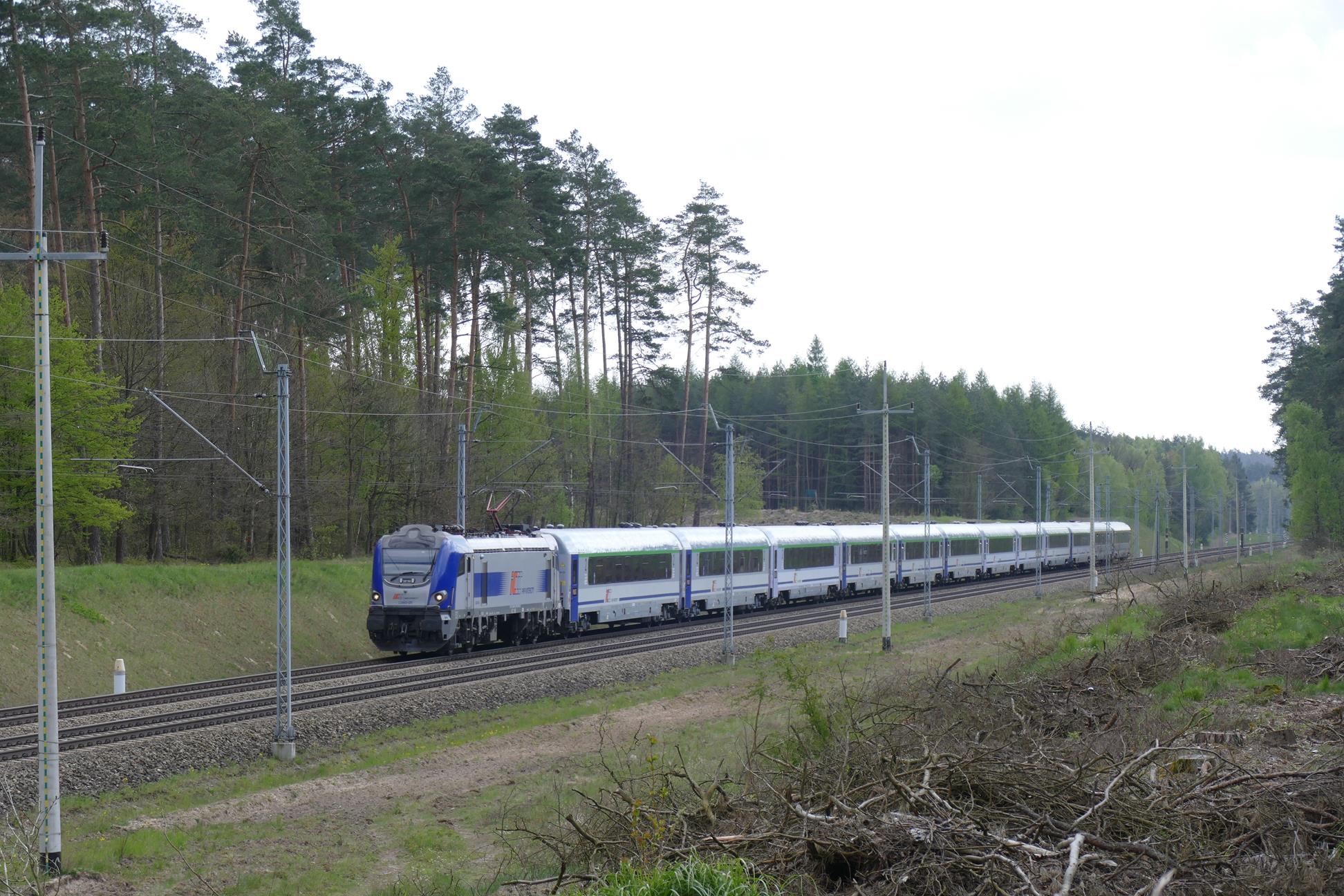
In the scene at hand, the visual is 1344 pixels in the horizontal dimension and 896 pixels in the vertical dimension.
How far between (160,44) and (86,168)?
40.1 ft

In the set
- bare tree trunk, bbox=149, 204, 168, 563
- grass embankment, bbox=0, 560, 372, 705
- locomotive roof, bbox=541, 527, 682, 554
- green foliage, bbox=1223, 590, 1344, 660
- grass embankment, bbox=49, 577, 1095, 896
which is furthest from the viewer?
A: bare tree trunk, bbox=149, 204, 168, 563

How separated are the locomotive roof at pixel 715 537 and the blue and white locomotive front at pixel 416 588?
36.6ft

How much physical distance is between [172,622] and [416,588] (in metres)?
6.32

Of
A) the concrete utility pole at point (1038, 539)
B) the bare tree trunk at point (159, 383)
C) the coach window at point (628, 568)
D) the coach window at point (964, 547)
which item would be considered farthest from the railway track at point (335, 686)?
the coach window at point (964, 547)

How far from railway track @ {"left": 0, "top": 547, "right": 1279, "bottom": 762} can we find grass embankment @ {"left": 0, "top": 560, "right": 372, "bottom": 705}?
129 centimetres

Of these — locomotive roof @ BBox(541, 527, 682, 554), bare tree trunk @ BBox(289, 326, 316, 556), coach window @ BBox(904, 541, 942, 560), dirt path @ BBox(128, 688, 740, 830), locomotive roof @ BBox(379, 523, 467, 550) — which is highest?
bare tree trunk @ BBox(289, 326, 316, 556)

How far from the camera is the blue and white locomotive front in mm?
26703

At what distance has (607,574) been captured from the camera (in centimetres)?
3303

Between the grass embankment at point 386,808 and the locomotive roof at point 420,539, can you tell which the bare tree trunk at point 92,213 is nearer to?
the locomotive roof at point 420,539

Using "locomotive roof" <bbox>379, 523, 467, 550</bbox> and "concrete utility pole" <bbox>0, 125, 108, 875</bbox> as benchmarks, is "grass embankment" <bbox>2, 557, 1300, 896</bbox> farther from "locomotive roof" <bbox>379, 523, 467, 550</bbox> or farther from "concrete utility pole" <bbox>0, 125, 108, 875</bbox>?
"locomotive roof" <bbox>379, 523, 467, 550</bbox>

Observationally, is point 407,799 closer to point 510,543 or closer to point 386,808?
point 386,808

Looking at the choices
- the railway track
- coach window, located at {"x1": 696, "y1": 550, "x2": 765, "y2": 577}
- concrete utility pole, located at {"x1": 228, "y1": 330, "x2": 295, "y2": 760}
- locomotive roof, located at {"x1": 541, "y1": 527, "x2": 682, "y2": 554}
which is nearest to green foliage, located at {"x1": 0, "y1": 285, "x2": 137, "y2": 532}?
the railway track

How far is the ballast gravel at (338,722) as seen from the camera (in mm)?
14688

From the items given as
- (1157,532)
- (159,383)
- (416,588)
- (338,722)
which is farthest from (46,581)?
(1157,532)
